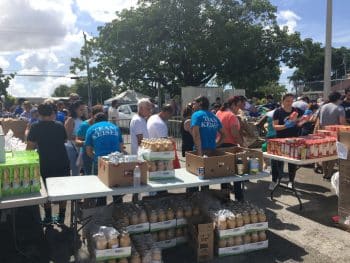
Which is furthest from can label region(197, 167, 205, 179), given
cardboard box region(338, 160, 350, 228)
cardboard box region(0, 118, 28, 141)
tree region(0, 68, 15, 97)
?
tree region(0, 68, 15, 97)

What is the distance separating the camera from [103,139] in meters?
4.86

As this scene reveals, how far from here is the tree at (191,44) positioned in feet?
76.4

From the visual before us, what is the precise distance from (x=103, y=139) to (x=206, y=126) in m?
1.47

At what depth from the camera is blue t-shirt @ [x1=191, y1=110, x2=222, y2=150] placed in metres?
5.37

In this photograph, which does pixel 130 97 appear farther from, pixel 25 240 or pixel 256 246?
pixel 256 246

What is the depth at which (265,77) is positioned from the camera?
25.3 metres

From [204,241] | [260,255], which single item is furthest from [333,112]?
[204,241]

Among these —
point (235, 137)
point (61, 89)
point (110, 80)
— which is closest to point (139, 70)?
point (110, 80)

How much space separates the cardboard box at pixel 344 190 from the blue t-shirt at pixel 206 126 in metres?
1.83

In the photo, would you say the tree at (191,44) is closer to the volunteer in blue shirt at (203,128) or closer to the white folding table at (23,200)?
the volunteer in blue shirt at (203,128)

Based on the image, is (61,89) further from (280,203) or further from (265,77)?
(280,203)

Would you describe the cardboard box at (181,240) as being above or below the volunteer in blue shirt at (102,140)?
below

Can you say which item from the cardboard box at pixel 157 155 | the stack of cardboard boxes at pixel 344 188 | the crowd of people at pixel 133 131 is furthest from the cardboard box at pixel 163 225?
the stack of cardboard boxes at pixel 344 188

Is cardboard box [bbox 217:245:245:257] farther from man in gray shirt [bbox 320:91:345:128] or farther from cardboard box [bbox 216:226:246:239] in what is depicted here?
man in gray shirt [bbox 320:91:345:128]
